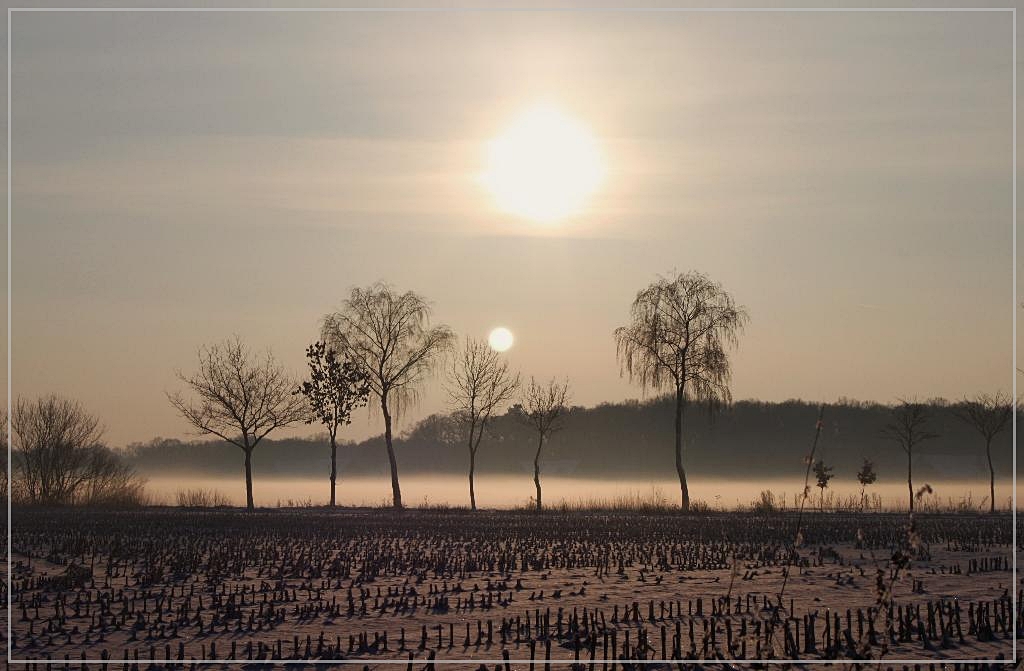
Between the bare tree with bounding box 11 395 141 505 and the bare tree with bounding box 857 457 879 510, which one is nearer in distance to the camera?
the bare tree with bounding box 857 457 879 510

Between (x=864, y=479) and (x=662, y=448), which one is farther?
(x=662, y=448)

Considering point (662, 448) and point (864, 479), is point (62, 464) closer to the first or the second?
point (864, 479)

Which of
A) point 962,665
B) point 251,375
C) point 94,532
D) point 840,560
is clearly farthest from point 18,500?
point 962,665

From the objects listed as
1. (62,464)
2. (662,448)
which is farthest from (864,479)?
(662,448)

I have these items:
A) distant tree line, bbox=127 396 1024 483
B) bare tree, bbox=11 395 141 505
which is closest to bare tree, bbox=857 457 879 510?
bare tree, bbox=11 395 141 505

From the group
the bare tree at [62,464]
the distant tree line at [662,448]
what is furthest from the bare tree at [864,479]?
the distant tree line at [662,448]

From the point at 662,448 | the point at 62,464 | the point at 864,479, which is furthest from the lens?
the point at 662,448

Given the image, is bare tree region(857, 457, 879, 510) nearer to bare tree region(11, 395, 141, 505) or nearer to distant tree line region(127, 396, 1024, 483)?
bare tree region(11, 395, 141, 505)

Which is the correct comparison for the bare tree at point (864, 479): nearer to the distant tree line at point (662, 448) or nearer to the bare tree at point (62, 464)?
the bare tree at point (62, 464)

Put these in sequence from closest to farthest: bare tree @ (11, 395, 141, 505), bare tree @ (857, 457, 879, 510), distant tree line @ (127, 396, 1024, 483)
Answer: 1. bare tree @ (857, 457, 879, 510)
2. bare tree @ (11, 395, 141, 505)
3. distant tree line @ (127, 396, 1024, 483)

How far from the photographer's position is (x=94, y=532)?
3183 centimetres

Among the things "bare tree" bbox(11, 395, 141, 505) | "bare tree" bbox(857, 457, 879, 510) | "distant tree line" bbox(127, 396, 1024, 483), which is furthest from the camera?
"distant tree line" bbox(127, 396, 1024, 483)

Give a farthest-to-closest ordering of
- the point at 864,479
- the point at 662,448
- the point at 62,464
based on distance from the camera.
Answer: the point at 662,448, the point at 62,464, the point at 864,479

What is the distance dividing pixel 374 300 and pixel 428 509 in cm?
1158
